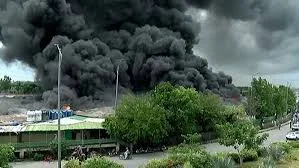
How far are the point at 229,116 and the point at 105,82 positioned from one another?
2875cm

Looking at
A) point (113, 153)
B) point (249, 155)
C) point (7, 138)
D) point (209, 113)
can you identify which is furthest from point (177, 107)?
point (7, 138)

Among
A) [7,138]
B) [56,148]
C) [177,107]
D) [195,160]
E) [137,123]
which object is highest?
[177,107]

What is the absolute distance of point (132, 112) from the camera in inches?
1772

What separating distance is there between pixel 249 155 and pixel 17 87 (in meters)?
87.2

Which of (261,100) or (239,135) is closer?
(239,135)

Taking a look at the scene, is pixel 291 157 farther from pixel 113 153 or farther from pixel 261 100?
pixel 261 100

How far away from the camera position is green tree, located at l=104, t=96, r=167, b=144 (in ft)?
145

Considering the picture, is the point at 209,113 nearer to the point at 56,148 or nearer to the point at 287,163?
the point at 287,163

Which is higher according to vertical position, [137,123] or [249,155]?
[137,123]

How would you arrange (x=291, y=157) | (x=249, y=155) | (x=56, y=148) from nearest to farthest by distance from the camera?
(x=249, y=155) → (x=291, y=157) → (x=56, y=148)

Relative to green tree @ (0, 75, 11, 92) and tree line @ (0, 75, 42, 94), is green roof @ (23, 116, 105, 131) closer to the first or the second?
tree line @ (0, 75, 42, 94)

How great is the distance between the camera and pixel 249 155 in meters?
38.2

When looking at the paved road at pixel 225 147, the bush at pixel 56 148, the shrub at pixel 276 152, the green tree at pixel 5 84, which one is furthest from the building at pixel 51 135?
the green tree at pixel 5 84

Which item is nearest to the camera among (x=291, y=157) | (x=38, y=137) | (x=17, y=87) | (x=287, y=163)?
(x=287, y=163)
